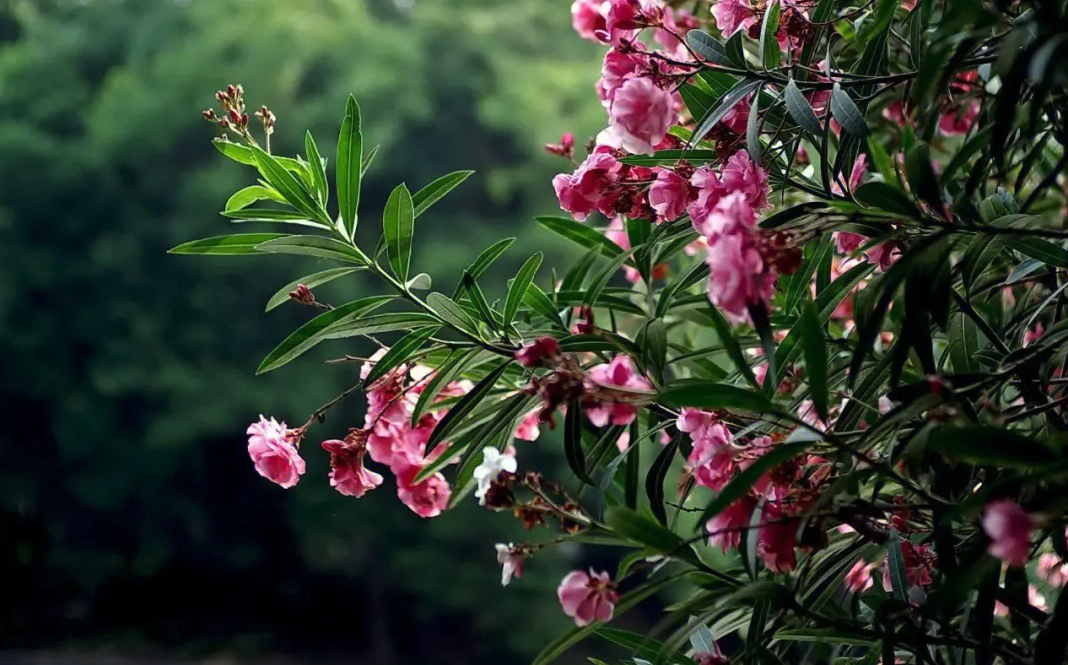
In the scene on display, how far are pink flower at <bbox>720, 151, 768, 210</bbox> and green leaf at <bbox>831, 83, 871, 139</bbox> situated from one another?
7 cm

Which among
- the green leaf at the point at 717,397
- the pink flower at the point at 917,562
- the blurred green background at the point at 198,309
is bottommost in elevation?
the blurred green background at the point at 198,309

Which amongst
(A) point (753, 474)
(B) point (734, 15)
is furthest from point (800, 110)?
(A) point (753, 474)

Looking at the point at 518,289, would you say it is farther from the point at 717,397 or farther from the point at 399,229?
the point at 717,397

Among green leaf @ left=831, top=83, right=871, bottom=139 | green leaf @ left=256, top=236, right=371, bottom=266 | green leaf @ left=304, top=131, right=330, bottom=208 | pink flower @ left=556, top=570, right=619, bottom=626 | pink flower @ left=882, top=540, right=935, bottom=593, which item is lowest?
pink flower @ left=882, top=540, right=935, bottom=593

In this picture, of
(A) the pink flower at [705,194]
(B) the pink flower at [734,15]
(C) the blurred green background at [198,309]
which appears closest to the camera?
(A) the pink flower at [705,194]

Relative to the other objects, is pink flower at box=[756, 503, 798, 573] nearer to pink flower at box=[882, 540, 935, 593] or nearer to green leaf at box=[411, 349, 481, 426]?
pink flower at box=[882, 540, 935, 593]

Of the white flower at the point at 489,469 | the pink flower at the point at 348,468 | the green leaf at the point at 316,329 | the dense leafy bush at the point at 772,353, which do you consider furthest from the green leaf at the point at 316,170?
the white flower at the point at 489,469

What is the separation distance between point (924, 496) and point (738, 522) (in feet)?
0.44

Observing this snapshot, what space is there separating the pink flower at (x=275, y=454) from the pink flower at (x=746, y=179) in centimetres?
45

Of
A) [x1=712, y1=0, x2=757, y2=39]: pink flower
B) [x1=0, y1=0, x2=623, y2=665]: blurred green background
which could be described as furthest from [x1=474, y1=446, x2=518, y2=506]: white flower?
[x1=0, y1=0, x2=623, y2=665]: blurred green background

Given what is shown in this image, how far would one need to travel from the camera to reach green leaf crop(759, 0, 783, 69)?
0.86 meters

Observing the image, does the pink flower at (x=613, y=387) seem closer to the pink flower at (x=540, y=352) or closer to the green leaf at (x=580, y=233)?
the pink flower at (x=540, y=352)

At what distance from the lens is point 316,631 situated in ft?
27.8

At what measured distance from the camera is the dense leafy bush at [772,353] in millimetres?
694
